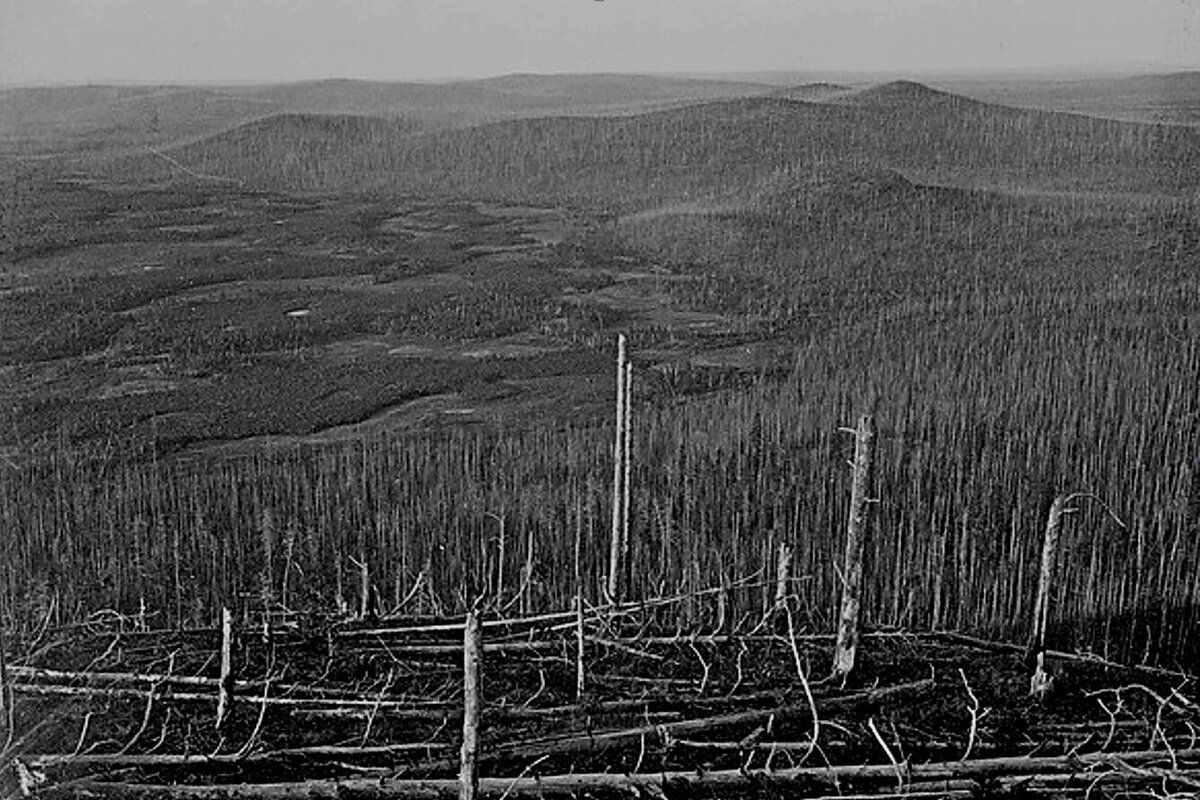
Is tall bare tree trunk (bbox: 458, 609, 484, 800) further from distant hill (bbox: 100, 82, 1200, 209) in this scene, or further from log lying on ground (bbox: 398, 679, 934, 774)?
distant hill (bbox: 100, 82, 1200, 209)

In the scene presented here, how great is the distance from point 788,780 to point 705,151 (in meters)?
5.32

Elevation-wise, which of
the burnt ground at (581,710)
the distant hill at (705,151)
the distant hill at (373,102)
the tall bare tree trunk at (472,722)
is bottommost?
the burnt ground at (581,710)

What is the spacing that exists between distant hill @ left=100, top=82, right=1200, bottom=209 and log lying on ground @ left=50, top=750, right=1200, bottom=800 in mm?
4313

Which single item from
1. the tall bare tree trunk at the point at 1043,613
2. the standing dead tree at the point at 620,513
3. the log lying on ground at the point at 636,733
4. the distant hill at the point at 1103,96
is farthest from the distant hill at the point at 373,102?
the log lying on ground at the point at 636,733

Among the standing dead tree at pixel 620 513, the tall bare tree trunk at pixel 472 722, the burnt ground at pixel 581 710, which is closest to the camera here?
the tall bare tree trunk at pixel 472 722

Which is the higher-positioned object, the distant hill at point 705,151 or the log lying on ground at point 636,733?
the distant hill at point 705,151

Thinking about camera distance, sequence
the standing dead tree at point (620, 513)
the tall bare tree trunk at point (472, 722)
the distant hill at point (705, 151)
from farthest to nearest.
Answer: the distant hill at point (705, 151), the standing dead tree at point (620, 513), the tall bare tree trunk at point (472, 722)

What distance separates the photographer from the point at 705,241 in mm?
6883

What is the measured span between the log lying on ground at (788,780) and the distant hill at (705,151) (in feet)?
14.2

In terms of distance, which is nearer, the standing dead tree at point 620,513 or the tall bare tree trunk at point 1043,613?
the tall bare tree trunk at point 1043,613

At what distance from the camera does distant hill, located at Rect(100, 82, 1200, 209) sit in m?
6.46

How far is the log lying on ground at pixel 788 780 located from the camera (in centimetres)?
250

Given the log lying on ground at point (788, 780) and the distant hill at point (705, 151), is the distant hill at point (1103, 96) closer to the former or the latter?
the distant hill at point (705, 151)

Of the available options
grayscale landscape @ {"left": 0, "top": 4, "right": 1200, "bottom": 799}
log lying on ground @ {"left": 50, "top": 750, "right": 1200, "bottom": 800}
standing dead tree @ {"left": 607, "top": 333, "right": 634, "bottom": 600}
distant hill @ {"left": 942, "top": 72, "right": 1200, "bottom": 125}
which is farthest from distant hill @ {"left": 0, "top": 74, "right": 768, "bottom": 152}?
log lying on ground @ {"left": 50, "top": 750, "right": 1200, "bottom": 800}
